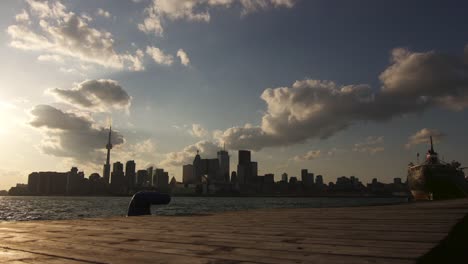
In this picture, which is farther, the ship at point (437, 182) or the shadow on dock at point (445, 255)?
the ship at point (437, 182)

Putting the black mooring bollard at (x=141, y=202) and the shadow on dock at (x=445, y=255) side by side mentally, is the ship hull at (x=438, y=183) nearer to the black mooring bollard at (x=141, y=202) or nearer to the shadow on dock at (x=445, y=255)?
the black mooring bollard at (x=141, y=202)

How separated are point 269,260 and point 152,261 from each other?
1252mm

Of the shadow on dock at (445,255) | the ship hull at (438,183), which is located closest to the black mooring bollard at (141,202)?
the shadow on dock at (445,255)

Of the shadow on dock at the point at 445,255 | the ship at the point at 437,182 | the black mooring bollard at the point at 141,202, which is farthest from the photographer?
the ship at the point at 437,182

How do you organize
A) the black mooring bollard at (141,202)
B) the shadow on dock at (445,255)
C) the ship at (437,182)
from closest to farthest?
the shadow on dock at (445,255), the black mooring bollard at (141,202), the ship at (437,182)

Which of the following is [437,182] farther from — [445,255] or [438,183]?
[445,255]

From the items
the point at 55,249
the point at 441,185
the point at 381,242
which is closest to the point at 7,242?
the point at 55,249

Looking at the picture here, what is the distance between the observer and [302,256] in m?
3.71

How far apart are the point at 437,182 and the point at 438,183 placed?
0.24m

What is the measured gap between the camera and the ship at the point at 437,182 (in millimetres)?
61719

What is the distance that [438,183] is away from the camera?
61844 mm

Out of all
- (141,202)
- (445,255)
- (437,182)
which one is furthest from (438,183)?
(445,255)

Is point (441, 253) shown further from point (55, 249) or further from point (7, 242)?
point (7, 242)

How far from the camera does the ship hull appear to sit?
61.7 metres
